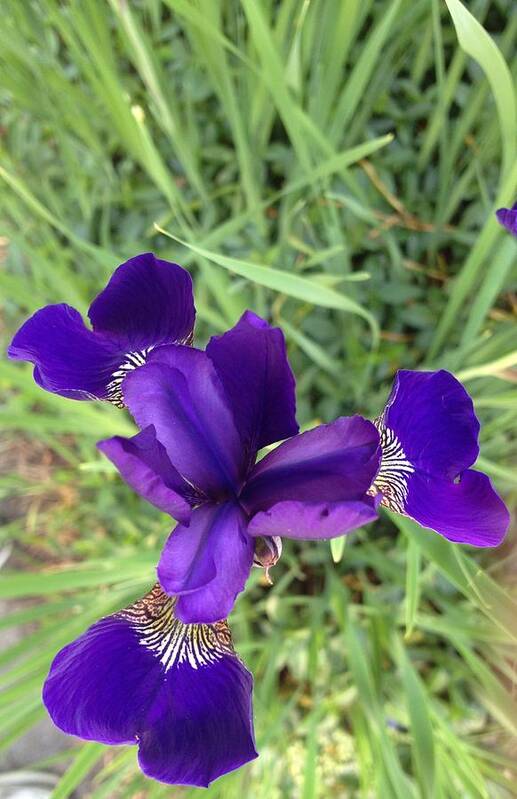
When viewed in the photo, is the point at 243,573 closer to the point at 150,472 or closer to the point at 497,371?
the point at 150,472

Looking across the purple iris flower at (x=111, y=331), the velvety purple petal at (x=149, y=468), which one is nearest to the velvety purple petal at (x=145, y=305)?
the purple iris flower at (x=111, y=331)

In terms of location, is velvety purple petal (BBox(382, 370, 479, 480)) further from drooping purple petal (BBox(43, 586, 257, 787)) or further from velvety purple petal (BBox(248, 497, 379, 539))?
drooping purple petal (BBox(43, 586, 257, 787))

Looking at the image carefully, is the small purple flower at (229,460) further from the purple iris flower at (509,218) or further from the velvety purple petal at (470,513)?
the purple iris flower at (509,218)

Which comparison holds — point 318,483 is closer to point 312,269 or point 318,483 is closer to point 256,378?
point 256,378

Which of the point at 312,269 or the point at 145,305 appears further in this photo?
the point at 312,269

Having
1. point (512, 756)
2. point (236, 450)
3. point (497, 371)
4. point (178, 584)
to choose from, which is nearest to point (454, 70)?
point (497, 371)

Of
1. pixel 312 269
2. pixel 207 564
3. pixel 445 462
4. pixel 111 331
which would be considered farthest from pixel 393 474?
pixel 312 269
